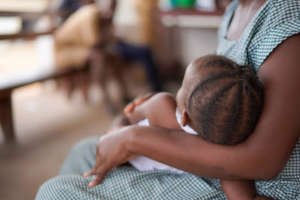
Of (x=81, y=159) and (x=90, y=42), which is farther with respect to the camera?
(x=90, y=42)

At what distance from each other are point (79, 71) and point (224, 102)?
2129mm

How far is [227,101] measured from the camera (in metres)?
0.57

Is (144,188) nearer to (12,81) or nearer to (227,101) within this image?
(227,101)

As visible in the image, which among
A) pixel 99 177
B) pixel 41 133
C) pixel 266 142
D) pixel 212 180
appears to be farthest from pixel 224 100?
pixel 41 133

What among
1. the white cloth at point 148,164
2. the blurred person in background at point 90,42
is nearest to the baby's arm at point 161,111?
the white cloth at point 148,164

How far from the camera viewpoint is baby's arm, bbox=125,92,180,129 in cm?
78

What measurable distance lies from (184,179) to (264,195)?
0.62 ft

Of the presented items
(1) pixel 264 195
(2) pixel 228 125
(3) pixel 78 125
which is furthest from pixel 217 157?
(3) pixel 78 125

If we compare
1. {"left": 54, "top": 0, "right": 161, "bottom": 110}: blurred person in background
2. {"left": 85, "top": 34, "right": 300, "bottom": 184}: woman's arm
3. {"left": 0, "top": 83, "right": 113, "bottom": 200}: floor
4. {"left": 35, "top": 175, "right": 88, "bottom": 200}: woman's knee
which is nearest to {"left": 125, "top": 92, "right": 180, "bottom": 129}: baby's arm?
{"left": 85, "top": 34, "right": 300, "bottom": 184}: woman's arm

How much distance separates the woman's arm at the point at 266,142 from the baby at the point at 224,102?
0.02 meters

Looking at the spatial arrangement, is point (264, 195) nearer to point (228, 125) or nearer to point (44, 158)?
point (228, 125)

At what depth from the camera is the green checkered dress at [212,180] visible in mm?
584

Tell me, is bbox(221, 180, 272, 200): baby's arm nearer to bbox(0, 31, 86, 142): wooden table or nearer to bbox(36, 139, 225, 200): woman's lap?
bbox(36, 139, 225, 200): woman's lap

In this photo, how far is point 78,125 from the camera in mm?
2471
